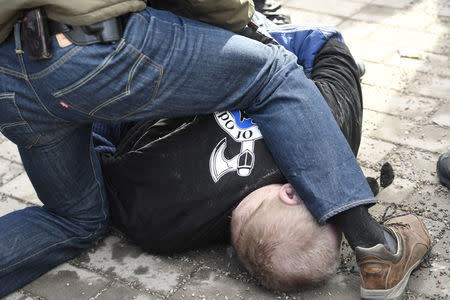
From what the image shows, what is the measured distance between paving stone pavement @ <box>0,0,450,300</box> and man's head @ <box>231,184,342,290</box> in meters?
0.16

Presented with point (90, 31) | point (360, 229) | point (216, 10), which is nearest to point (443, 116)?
point (360, 229)

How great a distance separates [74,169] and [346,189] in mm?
1071

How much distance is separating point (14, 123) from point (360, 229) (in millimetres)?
1287

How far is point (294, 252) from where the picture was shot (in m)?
2.25

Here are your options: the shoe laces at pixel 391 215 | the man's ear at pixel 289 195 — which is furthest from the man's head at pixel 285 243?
the shoe laces at pixel 391 215

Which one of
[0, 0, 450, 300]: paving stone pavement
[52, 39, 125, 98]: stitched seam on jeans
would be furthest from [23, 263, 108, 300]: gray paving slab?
[52, 39, 125, 98]: stitched seam on jeans

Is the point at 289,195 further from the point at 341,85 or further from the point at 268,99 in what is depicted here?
the point at 341,85

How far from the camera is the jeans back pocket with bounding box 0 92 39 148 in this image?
2.17 meters

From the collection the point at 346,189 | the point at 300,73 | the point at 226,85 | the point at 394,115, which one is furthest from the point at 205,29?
the point at 394,115

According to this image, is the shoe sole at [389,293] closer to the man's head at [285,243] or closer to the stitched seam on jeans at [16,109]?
the man's head at [285,243]

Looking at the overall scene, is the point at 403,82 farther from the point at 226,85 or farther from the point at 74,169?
the point at 74,169

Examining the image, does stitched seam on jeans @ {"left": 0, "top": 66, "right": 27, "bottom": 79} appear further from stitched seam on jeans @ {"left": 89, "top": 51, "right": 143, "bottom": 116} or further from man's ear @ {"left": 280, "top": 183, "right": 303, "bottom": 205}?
man's ear @ {"left": 280, "top": 183, "right": 303, "bottom": 205}

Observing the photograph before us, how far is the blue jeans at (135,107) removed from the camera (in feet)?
6.76

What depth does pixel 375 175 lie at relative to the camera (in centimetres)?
311
